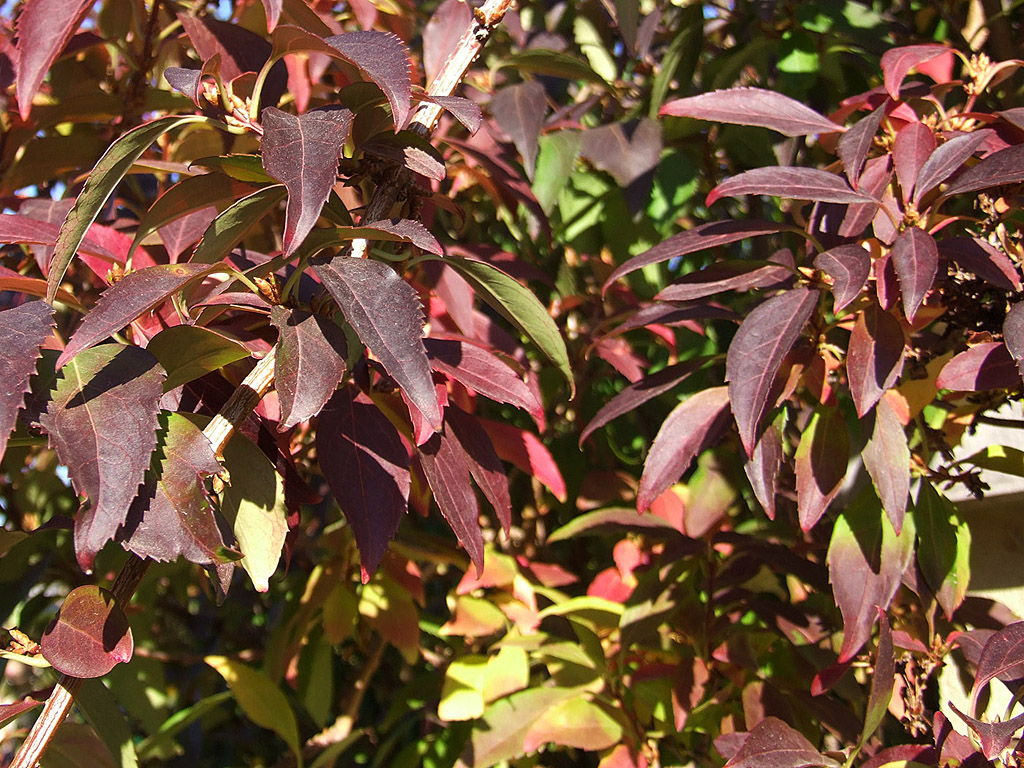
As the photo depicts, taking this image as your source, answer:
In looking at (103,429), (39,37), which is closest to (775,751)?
(103,429)

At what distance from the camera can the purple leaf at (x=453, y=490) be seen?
0.70 meters

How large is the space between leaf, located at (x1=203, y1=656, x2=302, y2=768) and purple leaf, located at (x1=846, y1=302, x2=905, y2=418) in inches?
28.4

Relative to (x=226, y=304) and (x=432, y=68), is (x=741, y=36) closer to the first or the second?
(x=432, y=68)

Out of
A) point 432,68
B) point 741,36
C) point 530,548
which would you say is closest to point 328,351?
point 432,68

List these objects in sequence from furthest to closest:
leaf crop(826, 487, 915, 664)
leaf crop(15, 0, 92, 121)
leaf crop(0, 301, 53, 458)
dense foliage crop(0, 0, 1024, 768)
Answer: leaf crop(826, 487, 915, 664)
leaf crop(15, 0, 92, 121)
dense foliage crop(0, 0, 1024, 768)
leaf crop(0, 301, 53, 458)

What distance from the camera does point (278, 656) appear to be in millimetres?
1225

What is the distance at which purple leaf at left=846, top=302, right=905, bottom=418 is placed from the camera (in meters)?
0.74

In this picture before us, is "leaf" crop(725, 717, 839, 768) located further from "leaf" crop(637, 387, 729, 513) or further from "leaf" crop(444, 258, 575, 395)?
"leaf" crop(444, 258, 575, 395)

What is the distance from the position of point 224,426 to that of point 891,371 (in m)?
0.53

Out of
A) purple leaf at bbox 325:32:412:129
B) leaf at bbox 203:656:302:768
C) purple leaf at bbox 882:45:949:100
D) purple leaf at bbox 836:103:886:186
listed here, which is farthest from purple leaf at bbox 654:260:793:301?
leaf at bbox 203:656:302:768

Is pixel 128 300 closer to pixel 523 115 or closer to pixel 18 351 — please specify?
pixel 18 351

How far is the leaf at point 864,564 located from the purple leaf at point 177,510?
0.56 m

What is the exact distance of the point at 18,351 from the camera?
0.51 meters

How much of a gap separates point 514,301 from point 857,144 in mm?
360
